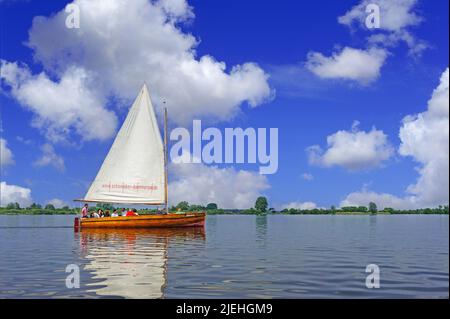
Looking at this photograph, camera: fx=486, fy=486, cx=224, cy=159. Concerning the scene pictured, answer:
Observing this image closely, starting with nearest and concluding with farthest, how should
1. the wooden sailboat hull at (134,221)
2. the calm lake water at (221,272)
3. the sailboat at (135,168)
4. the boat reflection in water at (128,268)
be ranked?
the calm lake water at (221,272)
the boat reflection in water at (128,268)
the wooden sailboat hull at (134,221)
the sailboat at (135,168)

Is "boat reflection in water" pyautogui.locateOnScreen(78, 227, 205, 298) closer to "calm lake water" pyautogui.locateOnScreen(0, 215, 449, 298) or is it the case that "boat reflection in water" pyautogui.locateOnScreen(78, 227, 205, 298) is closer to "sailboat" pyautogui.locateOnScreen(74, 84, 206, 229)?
"calm lake water" pyautogui.locateOnScreen(0, 215, 449, 298)

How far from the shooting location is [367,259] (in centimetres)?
3038

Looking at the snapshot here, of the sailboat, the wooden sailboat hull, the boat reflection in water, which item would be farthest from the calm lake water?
the sailboat

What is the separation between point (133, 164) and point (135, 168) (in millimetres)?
567

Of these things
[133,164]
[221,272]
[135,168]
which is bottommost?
[221,272]

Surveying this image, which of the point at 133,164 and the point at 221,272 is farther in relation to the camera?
the point at 133,164

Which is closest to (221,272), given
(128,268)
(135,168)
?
(128,268)

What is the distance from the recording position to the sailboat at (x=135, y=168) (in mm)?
61281

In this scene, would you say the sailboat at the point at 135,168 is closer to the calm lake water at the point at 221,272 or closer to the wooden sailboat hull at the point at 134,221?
the wooden sailboat hull at the point at 134,221

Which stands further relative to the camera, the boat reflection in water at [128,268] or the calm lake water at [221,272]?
the boat reflection in water at [128,268]

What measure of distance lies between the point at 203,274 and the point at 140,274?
2978mm

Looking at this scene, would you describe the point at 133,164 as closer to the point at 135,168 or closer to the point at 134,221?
the point at 135,168

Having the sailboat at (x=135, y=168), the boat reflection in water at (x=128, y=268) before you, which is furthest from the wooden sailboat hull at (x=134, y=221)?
the boat reflection in water at (x=128, y=268)

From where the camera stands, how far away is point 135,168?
202 feet
